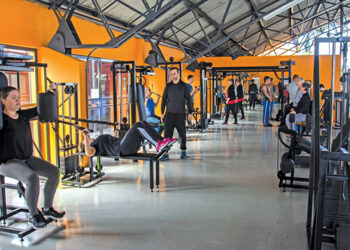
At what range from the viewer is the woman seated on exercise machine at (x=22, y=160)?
2874mm

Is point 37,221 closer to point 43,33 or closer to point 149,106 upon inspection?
point 43,33

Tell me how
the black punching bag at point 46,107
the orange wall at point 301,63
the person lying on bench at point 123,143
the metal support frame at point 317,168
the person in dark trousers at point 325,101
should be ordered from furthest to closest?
1. the orange wall at point 301,63
2. the person lying on bench at point 123,143
3. the person in dark trousers at point 325,101
4. the black punching bag at point 46,107
5. the metal support frame at point 317,168

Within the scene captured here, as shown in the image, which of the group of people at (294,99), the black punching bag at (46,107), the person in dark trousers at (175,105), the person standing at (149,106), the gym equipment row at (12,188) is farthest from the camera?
the person standing at (149,106)

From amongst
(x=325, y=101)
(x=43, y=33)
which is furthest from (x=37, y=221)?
(x=325, y=101)

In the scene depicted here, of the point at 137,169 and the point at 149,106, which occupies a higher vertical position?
the point at 149,106

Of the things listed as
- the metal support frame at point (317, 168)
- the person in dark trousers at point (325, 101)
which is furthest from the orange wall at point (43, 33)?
the metal support frame at point (317, 168)

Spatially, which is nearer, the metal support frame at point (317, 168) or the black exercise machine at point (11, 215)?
the metal support frame at point (317, 168)

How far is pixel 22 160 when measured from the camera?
9.96ft

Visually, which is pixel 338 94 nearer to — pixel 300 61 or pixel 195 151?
pixel 195 151

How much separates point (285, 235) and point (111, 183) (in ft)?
7.87

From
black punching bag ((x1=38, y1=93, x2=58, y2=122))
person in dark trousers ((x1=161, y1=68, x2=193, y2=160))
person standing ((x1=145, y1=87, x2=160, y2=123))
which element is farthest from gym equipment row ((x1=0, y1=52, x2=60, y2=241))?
person standing ((x1=145, y1=87, x2=160, y2=123))

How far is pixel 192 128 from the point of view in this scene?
32.3 feet

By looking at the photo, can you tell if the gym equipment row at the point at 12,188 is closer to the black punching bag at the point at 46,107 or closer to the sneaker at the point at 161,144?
the black punching bag at the point at 46,107

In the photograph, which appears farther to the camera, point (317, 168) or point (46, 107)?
point (46, 107)
